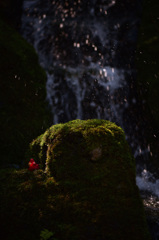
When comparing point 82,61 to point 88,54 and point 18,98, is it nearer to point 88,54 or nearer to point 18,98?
point 88,54

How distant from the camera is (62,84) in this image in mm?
9078

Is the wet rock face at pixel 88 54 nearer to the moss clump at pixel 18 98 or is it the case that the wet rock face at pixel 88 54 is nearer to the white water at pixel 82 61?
the white water at pixel 82 61

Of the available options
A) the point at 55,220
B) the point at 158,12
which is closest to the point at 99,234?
the point at 55,220

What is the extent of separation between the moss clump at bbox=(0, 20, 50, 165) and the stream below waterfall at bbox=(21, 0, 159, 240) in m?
1.55

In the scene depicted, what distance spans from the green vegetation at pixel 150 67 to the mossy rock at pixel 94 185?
5710 millimetres

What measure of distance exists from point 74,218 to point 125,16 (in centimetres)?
1171

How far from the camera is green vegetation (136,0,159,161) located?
318 inches

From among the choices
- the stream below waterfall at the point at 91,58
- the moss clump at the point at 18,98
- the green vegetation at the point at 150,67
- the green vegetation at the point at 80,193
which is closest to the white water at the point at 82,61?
the stream below waterfall at the point at 91,58

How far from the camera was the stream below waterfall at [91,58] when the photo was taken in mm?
8680

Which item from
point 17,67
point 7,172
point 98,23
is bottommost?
point 7,172

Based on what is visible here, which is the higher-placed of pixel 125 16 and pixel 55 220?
pixel 125 16

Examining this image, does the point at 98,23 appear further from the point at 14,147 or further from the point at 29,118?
the point at 14,147

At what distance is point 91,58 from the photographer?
418 inches

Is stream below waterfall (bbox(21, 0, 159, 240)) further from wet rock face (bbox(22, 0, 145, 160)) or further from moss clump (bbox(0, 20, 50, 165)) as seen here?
moss clump (bbox(0, 20, 50, 165))
